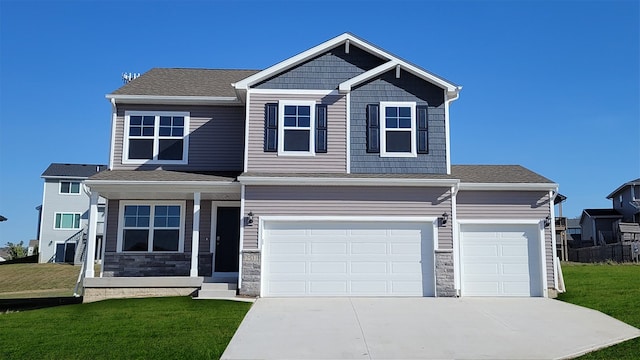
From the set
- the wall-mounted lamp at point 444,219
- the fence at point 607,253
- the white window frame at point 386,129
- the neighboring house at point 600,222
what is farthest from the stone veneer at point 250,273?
the neighboring house at point 600,222

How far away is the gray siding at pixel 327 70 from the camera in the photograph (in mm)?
15789

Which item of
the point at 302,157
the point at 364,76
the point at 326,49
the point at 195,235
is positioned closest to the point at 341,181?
the point at 302,157

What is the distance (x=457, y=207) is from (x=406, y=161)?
1989 mm

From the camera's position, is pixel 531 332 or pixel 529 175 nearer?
pixel 531 332

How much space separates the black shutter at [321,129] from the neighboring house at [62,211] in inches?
1120

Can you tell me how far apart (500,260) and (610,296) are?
2806 millimetres

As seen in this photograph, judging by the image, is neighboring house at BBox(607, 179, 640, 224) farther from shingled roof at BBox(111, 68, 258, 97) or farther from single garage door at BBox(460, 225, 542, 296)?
shingled roof at BBox(111, 68, 258, 97)

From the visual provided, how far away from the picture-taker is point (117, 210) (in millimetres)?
16781

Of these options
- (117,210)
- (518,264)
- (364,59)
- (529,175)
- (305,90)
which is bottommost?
(518,264)

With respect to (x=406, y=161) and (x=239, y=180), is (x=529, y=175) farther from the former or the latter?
(x=239, y=180)

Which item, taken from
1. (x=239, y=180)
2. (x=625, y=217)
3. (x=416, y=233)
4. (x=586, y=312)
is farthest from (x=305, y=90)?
(x=625, y=217)

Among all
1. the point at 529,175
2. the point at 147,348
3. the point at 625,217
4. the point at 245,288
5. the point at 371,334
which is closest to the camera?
the point at 147,348

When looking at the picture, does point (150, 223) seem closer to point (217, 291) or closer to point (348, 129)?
point (217, 291)

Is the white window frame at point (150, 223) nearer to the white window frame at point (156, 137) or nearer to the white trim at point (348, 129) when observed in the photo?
the white window frame at point (156, 137)
